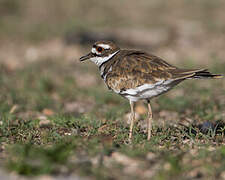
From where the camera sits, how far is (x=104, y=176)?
3254 millimetres

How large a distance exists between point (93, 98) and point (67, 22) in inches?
263

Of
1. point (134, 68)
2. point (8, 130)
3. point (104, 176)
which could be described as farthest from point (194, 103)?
point (104, 176)

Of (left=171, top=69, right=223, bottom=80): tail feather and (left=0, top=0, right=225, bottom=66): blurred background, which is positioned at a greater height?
(left=0, top=0, right=225, bottom=66): blurred background

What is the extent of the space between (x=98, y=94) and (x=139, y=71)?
3.09 m

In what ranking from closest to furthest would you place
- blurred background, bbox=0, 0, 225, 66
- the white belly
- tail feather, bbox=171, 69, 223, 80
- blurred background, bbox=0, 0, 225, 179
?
blurred background, bbox=0, 0, 225, 179 → tail feather, bbox=171, 69, 223, 80 → the white belly → blurred background, bbox=0, 0, 225, 66

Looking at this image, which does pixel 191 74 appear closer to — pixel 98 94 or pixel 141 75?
pixel 141 75

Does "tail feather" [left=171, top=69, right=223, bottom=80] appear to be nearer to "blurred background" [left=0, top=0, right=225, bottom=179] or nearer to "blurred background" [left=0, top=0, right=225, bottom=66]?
"blurred background" [left=0, top=0, right=225, bottom=179]

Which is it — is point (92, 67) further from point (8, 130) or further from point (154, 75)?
point (154, 75)

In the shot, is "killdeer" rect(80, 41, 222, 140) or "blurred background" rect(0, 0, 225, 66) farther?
"blurred background" rect(0, 0, 225, 66)

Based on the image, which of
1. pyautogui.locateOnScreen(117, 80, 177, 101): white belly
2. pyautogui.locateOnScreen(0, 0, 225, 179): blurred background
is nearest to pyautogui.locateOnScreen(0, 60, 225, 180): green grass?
Answer: pyautogui.locateOnScreen(0, 0, 225, 179): blurred background

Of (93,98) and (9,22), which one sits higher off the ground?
(9,22)

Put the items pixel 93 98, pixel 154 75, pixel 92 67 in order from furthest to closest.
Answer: pixel 92 67
pixel 93 98
pixel 154 75

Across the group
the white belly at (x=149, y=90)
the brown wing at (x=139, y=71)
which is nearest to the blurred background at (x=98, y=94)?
the white belly at (x=149, y=90)

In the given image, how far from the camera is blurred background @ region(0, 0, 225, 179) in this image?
11.6 feet
